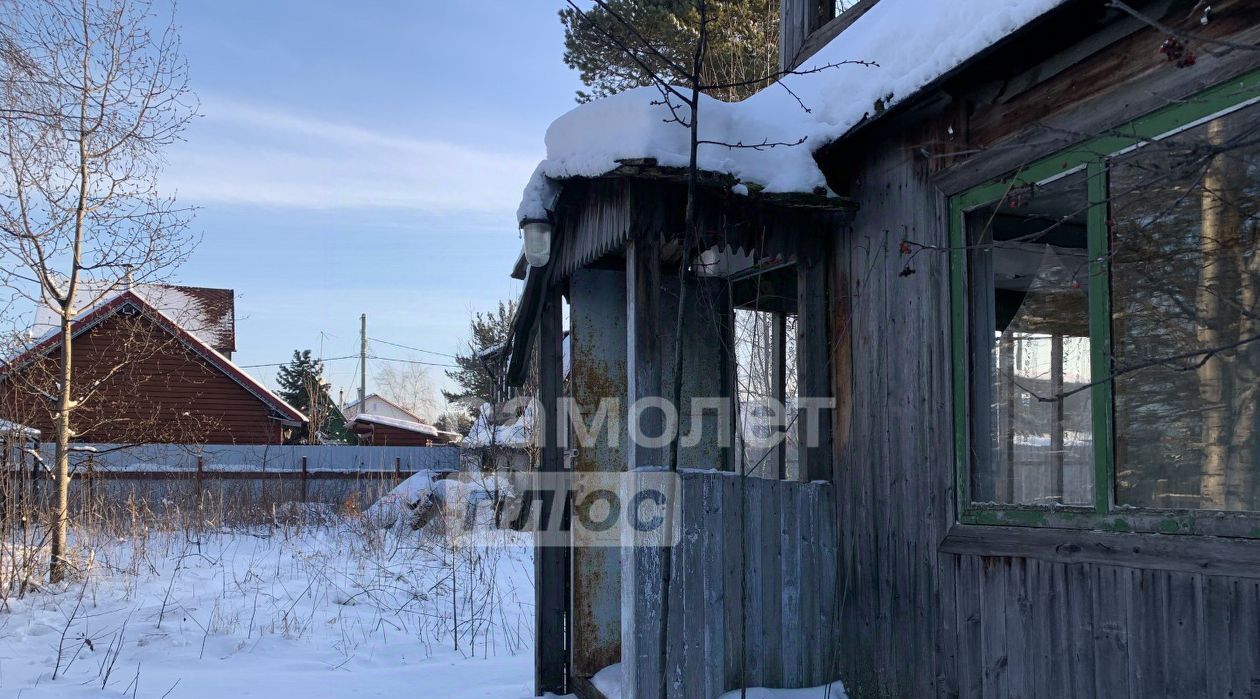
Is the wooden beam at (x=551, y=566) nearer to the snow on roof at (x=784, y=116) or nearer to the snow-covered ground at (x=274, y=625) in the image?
the snow-covered ground at (x=274, y=625)

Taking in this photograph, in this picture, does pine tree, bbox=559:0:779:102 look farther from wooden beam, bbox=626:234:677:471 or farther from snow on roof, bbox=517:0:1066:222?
wooden beam, bbox=626:234:677:471

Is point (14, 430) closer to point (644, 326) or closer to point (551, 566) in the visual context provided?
point (551, 566)

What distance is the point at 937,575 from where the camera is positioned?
3566mm

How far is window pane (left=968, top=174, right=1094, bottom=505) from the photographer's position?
350 cm

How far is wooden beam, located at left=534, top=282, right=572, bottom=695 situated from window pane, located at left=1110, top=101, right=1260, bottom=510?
3.23 m

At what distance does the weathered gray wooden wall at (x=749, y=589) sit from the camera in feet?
12.5

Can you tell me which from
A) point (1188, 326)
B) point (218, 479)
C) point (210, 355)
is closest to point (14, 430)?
point (218, 479)

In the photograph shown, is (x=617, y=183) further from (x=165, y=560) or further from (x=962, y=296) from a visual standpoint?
(x=165, y=560)

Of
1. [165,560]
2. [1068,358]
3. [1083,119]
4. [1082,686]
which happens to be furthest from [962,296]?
[165,560]

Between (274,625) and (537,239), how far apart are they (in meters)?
4.35

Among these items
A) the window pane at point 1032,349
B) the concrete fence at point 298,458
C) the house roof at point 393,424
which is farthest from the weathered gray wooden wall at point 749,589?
the house roof at point 393,424

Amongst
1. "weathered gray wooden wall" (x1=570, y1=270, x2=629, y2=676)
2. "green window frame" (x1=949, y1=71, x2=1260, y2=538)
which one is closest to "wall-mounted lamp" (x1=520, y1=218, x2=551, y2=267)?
"weathered gray wooden wall" (x1=570, y1=270, x2=629, y2=676)

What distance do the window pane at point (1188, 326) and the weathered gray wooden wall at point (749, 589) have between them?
1495mm

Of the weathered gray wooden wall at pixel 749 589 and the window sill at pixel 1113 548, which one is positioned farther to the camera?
the weathered gray wooden wall at pixel 749 589
